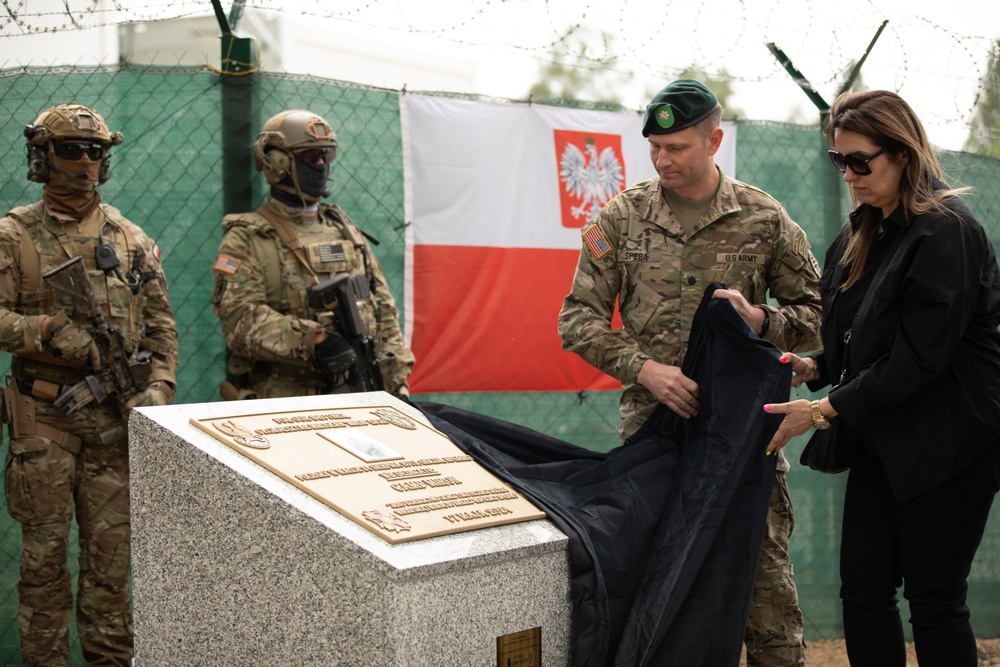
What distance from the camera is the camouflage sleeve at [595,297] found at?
10.9ft

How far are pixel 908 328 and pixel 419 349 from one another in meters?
2.41

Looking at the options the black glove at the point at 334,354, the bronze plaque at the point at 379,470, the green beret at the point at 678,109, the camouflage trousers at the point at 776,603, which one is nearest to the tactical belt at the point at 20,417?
the black glove at the point at 334,354

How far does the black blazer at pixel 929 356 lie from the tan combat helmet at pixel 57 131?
2738 millimetres

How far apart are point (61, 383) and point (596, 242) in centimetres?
203

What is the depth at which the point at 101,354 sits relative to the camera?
3916 mm

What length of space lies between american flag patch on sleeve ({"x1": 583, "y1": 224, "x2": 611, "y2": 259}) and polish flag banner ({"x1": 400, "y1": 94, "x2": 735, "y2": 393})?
1.33 metres

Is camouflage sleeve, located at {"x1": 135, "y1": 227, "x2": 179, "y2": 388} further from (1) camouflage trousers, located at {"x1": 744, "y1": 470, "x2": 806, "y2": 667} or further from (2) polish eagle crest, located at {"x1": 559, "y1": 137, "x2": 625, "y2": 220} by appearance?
(1) camouflage trousers, located at {"x1": 744, "y1": 470, "x2": 806, "y2": 667}

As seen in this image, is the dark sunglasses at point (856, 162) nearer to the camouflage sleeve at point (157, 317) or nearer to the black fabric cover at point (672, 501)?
the black fabric cover at point (672, 501)

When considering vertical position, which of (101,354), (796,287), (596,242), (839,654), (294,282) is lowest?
(839,654)

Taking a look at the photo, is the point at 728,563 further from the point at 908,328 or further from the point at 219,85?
the point at 219,85

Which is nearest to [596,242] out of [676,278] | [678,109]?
[676,278]

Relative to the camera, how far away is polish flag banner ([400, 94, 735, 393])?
15.4 feet

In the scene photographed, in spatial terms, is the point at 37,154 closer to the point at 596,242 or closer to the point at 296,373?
the point at 296,373

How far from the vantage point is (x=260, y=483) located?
2430 mm
